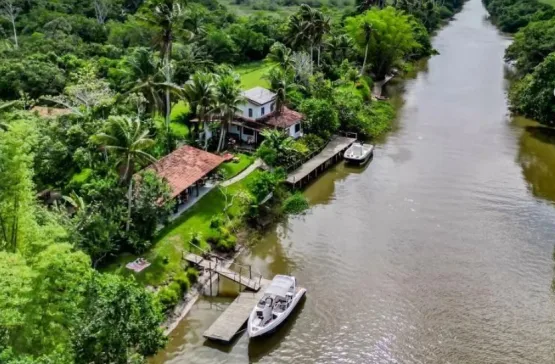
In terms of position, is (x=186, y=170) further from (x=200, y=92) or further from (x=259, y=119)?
(x=259, y=119)

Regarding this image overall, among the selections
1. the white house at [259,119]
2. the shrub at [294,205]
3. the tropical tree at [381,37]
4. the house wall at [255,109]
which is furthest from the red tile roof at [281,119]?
the tropical tree at [381,37]

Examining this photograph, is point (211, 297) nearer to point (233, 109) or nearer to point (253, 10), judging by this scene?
point (233, 109)

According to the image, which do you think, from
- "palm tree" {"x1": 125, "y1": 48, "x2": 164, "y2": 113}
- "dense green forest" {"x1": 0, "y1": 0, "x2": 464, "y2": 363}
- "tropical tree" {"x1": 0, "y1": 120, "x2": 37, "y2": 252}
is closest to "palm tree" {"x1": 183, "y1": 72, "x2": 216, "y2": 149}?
"dense green forest" {"x1": 0, "y1": 0, "x2": 464, "y2": 363}

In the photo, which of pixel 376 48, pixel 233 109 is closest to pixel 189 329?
pixel 233 109

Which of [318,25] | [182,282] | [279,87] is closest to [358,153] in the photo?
[279,87]

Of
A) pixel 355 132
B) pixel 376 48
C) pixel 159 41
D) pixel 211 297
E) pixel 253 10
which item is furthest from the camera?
pixel 253 10

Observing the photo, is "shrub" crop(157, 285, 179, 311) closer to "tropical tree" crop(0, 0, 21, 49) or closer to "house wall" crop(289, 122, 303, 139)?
"house wall" crop(289, 122, 303, 139)
